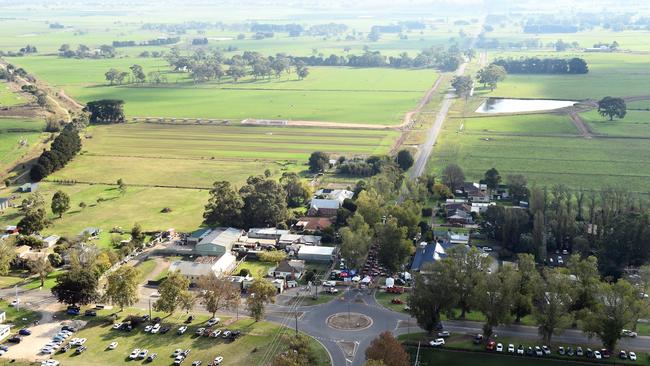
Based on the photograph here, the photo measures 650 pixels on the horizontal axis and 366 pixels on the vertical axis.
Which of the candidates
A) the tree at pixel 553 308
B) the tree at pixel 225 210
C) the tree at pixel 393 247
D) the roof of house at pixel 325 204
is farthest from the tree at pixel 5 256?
the tree at pixel 553 308

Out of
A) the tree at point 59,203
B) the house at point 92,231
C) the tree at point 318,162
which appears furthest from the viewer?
the tree at point 318,162

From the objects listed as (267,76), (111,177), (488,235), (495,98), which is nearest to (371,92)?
(495,98)

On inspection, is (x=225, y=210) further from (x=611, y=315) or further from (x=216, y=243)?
(x=611, y=315)

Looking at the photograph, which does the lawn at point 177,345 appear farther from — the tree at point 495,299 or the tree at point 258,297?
the tree at point 495,299

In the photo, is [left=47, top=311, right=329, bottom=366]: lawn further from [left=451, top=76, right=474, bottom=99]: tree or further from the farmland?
[left=451, top=76, right=474, bottom=99]: tree

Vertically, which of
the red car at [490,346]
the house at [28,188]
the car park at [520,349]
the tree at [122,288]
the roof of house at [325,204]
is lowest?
the car park at [520,349]

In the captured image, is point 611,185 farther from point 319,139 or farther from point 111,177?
point 111,177
